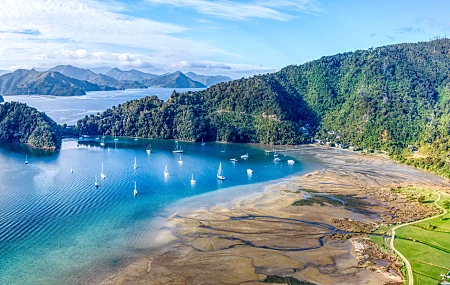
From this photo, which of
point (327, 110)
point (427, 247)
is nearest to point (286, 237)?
point (427, 247)

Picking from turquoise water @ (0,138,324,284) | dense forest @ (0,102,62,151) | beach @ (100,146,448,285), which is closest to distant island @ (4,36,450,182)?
dense forest @ (0,102,62,151)

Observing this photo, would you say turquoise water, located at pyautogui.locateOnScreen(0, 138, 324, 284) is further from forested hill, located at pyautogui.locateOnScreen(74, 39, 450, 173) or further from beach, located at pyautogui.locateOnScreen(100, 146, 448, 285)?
forested hill, located at pyautogui.locateOnScreen(74, 39, 450, 173)

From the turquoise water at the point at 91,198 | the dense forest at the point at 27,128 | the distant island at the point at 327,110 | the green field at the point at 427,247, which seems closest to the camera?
the green field at the point at 427,247

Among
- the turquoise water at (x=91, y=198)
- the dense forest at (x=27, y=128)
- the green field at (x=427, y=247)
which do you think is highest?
the dense forest at (x=27, y=128)

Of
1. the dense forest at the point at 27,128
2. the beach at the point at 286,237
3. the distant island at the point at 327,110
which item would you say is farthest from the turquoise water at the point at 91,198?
the distant island at the point at 327,110

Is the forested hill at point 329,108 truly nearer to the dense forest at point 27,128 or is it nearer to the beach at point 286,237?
the dense forest at point 27,128

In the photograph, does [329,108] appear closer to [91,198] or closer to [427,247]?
[427,247]
